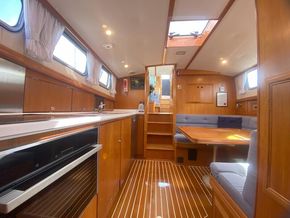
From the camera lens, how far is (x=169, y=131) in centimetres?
401

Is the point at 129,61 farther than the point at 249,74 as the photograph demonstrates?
No

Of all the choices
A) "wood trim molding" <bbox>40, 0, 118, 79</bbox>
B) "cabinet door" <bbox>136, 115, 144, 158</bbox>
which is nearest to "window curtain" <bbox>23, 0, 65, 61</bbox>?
"wood trim molding" <bbox>40, 0, 118, 79</bbox>

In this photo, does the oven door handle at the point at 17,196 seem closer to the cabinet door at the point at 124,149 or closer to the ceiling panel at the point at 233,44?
the cabinet door at the point at 124,149

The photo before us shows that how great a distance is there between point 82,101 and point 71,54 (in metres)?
0.69

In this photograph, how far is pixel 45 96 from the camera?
179cm

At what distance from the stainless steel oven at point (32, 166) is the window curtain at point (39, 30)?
1145mm

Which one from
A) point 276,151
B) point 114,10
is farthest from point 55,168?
point 114,10

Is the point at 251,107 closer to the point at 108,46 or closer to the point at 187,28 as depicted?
the point at 187,28

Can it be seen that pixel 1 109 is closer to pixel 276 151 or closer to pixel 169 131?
pixel 276 151

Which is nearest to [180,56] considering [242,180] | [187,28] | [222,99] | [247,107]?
[187,28]

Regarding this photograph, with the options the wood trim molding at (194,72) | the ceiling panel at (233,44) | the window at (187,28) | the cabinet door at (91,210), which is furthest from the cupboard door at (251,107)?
the cabinet door at (91,210)

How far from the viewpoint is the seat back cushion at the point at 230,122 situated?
406 centimetres

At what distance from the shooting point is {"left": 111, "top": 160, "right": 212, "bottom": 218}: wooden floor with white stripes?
65.8 inches

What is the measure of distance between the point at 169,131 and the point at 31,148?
362 cm
